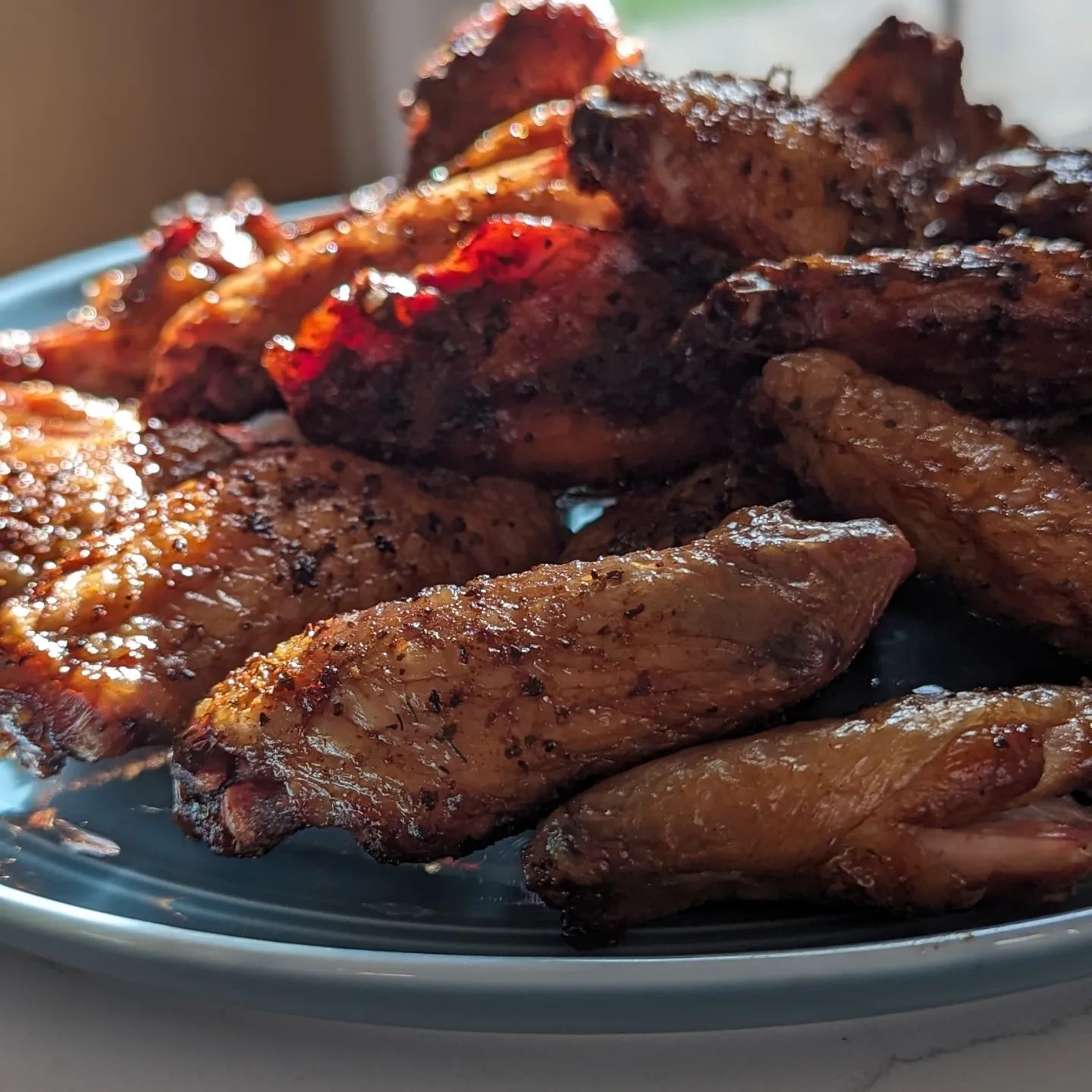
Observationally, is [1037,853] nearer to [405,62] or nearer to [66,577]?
[66,577]

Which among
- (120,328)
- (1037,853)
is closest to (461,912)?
(1037,853)

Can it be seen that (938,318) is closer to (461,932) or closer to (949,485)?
(949,485)

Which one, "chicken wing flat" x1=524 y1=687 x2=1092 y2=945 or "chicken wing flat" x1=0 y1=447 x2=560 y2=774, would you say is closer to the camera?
"chicken wing flat" x1=524 y1=687 x2=1092 y2=945

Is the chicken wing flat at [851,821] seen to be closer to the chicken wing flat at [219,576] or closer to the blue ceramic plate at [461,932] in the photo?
the blue ceramic plate at [461,932]

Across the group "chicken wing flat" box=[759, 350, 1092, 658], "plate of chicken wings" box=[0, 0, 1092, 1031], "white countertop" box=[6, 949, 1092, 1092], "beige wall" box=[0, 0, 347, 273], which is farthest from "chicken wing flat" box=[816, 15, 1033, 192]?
"beige wall" box=[0, 0, 347, 273]

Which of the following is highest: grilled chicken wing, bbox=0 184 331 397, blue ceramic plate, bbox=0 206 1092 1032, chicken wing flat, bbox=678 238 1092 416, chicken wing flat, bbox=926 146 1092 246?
chicken wing flat, bbox=926 146 1092 246

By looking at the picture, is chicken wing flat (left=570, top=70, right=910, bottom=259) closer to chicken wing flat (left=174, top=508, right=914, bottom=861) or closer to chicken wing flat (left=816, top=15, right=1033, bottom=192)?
chicken wing flat (left=816, top=15, right=1033, bottom=192)
